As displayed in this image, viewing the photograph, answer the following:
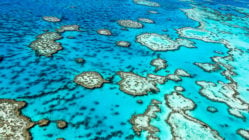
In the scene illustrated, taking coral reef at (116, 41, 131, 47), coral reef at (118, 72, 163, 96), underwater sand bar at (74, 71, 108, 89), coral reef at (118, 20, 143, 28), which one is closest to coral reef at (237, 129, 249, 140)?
coral reef at (118, 72, 163, 96)

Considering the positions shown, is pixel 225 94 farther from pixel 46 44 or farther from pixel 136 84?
pixel 46 44

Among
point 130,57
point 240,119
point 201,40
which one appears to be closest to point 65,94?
point 130,57

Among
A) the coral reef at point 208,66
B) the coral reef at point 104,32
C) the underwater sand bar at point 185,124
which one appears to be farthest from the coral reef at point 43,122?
the coral reef at point 208,66

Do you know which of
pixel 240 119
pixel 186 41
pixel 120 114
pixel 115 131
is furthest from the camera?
pixel 186 41

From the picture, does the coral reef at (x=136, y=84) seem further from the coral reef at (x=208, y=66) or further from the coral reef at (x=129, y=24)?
the coral reef at (x=129, y=24)

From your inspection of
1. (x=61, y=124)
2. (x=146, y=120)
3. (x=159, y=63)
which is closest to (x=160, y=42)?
(x=159, y=63)

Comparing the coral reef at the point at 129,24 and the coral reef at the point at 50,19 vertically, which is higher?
the coral reef at the point at 50,19

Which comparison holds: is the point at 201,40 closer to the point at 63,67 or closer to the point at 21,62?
the point at 63,67
